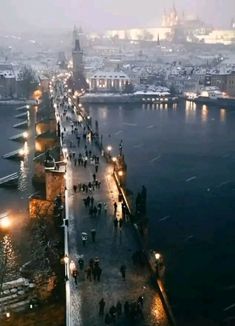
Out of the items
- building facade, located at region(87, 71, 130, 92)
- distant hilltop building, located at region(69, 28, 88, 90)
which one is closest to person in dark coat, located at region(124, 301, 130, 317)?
distant hilltop building, located at region(69, 28, 88, 90)

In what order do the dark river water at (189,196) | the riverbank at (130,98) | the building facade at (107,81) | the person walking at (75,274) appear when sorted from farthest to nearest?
the building facade at (107,81)
the riverbank at (130,98)
the dark river water at (189,196)
the person walking at (75,274)

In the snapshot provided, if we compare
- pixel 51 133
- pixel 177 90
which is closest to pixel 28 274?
pixel 51 133

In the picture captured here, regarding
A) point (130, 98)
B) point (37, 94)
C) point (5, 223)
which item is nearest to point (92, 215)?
point (5, 223)

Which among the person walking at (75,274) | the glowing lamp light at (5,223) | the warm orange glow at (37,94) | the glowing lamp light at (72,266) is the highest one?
the glowing lamp light at (72,266)

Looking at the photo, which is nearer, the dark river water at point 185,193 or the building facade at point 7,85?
the dark river water at point 185,193

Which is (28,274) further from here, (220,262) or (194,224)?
(194,224)

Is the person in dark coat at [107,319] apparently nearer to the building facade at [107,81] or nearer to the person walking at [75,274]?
the person walking at [75,274]

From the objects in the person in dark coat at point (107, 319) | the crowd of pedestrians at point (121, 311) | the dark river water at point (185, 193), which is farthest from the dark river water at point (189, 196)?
the person in dark coat at point (107, 319)
